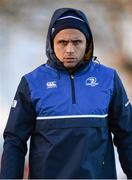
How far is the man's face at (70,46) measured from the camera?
3.97 metres

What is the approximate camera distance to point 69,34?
400 centimetres

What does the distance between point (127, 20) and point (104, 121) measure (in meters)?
5.04

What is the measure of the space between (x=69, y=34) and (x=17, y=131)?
0.58 meters

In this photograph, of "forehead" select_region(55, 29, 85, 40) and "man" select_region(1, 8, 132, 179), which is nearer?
"man" select_region(1, 8, 132, 179)

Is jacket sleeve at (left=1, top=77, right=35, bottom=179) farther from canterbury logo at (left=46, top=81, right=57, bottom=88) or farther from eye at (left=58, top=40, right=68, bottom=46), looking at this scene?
eye at (left=58, top=40, right=68, bottom=46)

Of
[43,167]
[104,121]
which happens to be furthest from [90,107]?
[43,167]

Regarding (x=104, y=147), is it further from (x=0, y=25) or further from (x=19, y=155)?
(x=0, y=25)

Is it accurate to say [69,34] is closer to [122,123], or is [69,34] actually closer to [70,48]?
[70,48]

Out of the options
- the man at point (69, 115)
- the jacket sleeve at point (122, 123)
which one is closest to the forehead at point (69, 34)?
the man at point (69, 115)

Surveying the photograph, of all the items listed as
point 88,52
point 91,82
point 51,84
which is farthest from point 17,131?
point 88,52

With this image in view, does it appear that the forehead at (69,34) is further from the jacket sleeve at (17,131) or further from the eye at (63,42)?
the jacket sleeve at (17,131)

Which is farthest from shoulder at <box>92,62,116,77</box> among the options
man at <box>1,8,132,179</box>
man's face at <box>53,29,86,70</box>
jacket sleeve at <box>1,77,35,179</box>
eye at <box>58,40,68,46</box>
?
jacket sleeve at <box>1,77,35,179</box>

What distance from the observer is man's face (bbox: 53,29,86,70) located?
3973mm

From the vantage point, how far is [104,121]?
12.9 feet
